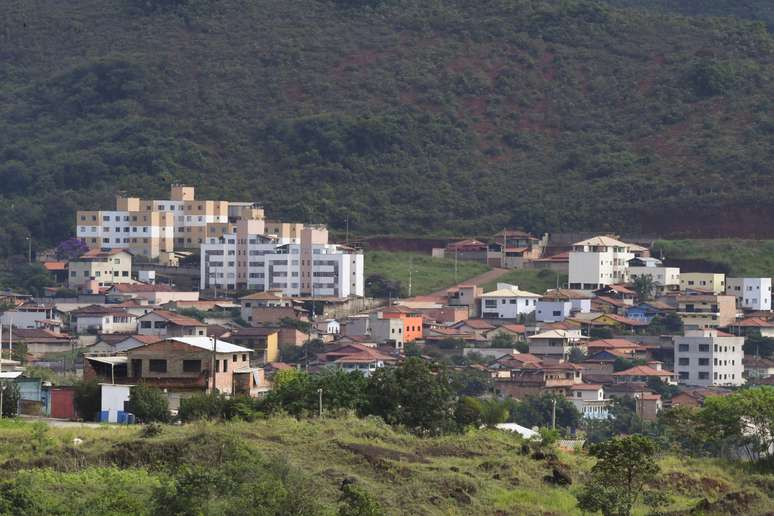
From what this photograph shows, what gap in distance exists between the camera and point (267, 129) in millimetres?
106125

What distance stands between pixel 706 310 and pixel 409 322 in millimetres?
10567

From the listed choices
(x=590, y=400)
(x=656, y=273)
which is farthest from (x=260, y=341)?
(x=656, y=273)

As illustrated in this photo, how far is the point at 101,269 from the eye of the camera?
265ft

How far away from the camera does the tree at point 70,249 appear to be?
85500 millimetres

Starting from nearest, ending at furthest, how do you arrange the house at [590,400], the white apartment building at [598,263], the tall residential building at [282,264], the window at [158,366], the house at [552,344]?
the window at [158,366], the house at [590,400], the house at [552,344], the tall residential building at [282,264], the white apartment building at [598,263]

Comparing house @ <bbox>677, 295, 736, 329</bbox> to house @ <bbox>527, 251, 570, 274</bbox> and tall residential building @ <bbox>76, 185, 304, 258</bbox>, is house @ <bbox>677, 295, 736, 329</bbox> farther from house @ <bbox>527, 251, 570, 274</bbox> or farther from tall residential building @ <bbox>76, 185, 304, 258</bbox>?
tall residential building @ <bbox>76, 185, 304, 258</bbox>

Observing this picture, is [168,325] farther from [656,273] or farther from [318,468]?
[318,468]

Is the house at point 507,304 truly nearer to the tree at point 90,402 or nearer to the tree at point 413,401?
the tree at point 90,402

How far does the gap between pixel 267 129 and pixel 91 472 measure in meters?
78.6

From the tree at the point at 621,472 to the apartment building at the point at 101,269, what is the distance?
51567 mm

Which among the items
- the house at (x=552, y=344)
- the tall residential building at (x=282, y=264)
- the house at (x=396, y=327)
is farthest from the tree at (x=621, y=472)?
the tall residential building at (x=282, y=264)

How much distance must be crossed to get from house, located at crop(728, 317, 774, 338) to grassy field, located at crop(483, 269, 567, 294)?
9745 millimetres

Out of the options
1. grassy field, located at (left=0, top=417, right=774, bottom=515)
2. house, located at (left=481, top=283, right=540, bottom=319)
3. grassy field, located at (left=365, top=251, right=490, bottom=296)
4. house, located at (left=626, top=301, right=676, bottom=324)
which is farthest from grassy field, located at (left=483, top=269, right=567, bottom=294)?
grassy field, located at (left=0, top=417, right=774, bottom=515)

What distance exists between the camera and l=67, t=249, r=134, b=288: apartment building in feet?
264
